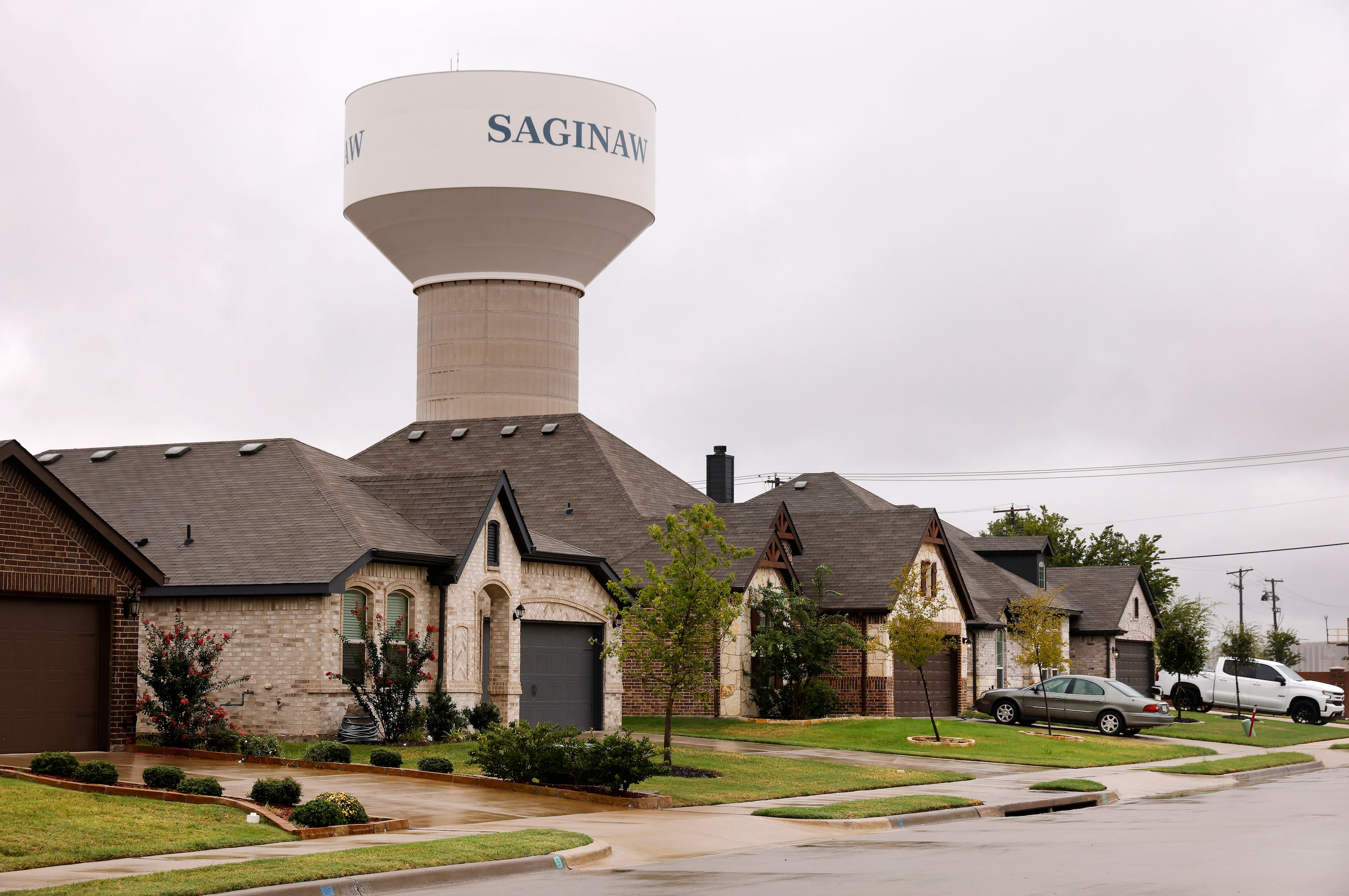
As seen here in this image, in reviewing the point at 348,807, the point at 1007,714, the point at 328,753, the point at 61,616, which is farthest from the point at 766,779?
the point at 1007,714

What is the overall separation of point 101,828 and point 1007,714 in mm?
29582

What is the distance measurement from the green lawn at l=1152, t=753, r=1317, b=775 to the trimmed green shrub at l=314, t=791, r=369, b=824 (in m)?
17.3

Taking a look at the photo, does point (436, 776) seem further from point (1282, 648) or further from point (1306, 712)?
point (1282, 648)

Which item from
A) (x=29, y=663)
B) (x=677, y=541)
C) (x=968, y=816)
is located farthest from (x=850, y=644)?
(x=29, y=663)

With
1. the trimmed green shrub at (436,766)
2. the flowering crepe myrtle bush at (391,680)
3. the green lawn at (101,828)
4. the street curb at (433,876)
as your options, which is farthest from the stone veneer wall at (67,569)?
the street curb at (433,876)

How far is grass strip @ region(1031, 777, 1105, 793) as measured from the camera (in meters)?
23.1

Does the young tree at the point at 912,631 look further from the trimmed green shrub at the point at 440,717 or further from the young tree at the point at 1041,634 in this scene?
the trimmed green shrub at the point at 440,717

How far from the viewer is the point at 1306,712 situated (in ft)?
161

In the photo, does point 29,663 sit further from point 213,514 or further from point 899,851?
point 899,851

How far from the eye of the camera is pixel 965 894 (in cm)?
1182

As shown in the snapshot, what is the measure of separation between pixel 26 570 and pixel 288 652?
5.93 m

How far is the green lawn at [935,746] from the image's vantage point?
3034cm

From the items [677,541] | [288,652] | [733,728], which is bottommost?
[733,728]

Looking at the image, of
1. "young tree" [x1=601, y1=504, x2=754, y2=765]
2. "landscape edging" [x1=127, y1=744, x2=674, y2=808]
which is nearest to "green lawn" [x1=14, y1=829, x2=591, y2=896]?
"landscape edging" [x1=127, y1=744, x2=674, y2=808]
